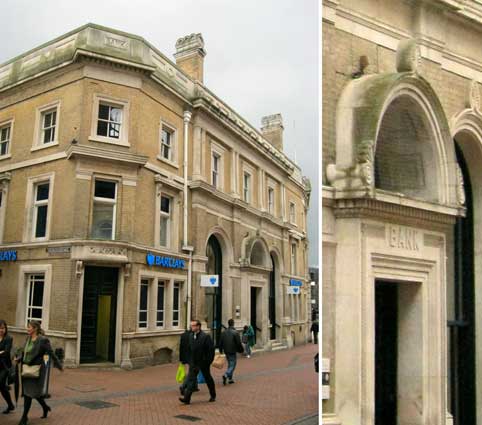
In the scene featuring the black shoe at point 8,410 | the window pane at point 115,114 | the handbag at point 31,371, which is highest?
the window pane at point 115,114

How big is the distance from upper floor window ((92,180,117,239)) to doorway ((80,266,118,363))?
4.6 inches

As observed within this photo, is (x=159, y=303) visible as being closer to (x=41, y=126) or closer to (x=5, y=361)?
(x=5, y=361)

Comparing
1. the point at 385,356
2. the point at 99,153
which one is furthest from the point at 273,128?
the point at 385,356

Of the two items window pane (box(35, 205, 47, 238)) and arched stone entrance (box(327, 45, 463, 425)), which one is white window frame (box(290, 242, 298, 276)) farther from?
window pane (box(35, 205, 47, 238))

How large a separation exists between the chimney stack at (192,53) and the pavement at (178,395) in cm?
108

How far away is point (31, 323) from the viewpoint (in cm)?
186

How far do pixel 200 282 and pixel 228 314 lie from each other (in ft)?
0.69

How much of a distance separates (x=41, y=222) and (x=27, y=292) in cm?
23

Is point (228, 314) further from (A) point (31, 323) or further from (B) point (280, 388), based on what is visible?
Result: (A) point (31, 323)

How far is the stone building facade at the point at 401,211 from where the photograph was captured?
3.07 m

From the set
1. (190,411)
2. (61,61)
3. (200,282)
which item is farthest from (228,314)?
(61,61)

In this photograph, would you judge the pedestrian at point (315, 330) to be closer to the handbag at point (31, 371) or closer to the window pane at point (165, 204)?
the window pane at point (165, 204)

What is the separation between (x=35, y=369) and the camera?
5.91 ft

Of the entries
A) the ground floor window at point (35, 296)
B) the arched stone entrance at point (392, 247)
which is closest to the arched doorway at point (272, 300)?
the arched stone entrance at point (392, 247)
